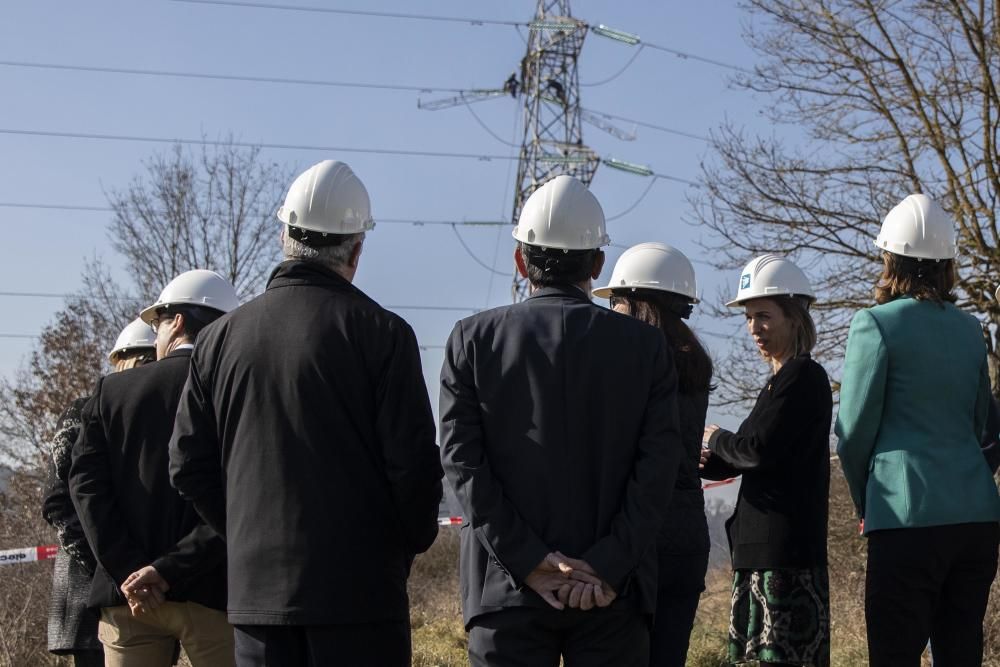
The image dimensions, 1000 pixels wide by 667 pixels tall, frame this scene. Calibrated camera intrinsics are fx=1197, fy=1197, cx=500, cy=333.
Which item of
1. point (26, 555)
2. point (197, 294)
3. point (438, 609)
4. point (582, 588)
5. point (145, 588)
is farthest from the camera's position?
point (438, 609)

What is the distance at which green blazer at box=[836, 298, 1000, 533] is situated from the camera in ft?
14.7

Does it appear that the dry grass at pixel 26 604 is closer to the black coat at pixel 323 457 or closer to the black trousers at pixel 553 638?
the black coat at pixel 323 457

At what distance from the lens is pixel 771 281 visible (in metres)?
5.27

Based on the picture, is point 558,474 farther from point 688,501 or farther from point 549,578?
point 688,501

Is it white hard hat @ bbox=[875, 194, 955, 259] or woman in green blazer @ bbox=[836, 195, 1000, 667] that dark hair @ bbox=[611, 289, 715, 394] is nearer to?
woman in green blazer @ bbox=[836, 195, 1000, 667]

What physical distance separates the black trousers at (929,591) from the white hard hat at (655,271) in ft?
4.00

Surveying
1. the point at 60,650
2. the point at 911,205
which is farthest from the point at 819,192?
the point at 60,650

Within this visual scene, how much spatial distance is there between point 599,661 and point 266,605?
98 centimetres

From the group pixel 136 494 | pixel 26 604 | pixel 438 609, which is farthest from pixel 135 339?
pixel 438 609

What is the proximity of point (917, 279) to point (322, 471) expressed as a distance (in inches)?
102

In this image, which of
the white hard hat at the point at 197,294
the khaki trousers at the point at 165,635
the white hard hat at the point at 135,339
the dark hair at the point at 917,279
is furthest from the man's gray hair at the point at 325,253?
the white hard hat at the point at 135,339

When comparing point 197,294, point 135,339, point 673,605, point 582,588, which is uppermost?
point 197,294

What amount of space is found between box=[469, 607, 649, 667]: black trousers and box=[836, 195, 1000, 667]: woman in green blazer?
56.4 inches

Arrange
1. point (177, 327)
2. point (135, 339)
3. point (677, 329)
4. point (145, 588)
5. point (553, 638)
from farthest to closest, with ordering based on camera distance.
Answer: point (135, 339) < point (177, 327) < point (677, 329) < point (145, 588) < point (553, 638)
